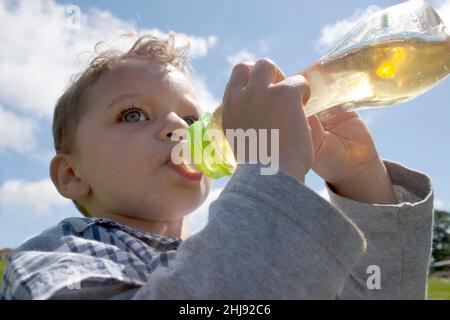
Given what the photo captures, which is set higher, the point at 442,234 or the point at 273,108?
the point at 442,234

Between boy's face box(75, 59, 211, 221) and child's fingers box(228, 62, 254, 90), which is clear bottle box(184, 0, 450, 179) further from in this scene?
child's fingers box(228, 62, 254, 90)

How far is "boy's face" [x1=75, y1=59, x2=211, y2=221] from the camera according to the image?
1.27 meters

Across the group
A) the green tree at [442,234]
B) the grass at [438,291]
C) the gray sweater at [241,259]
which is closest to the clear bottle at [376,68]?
the gray sweater at [241,259]

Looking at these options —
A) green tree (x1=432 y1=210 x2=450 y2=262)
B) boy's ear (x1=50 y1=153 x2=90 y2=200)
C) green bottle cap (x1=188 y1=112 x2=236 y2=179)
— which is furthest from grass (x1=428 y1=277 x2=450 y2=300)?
green tree (x1=432 y1=210 x2=450 y2=262)

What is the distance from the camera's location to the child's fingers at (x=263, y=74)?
3.07ft

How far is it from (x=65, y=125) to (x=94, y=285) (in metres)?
0.73

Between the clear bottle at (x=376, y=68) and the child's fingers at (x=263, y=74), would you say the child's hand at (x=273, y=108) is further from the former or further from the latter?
the clear bottle at (x=376, y=68)

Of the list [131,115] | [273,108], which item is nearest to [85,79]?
[131,115]

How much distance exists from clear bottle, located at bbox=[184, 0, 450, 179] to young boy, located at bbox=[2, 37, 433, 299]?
58 millimetres

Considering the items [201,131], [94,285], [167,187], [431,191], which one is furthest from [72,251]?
[431,191]

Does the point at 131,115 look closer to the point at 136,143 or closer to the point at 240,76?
the point at 136,143

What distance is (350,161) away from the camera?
1.30 m

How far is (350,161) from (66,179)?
0.79 m
